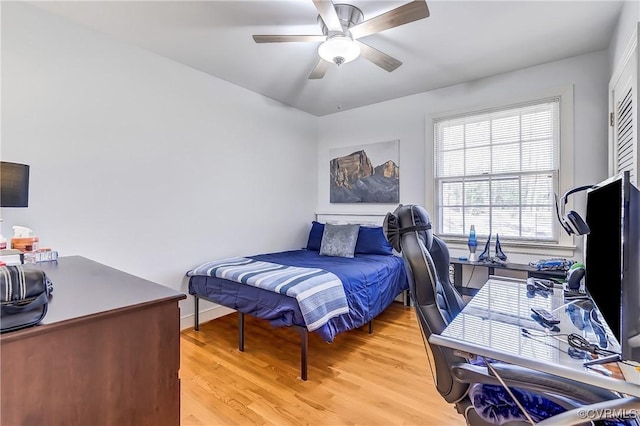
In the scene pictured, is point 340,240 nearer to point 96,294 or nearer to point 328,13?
point 328,13

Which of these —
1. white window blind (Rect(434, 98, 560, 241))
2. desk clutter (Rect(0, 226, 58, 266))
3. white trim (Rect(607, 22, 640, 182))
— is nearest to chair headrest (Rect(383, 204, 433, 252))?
white trim (Rect(607, 22, 640, 182))

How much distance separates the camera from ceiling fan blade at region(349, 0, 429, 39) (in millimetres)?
1732

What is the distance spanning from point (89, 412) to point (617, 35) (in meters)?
3.76

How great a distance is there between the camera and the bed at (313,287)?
7.15 feet

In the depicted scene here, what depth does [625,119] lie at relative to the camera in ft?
6.64

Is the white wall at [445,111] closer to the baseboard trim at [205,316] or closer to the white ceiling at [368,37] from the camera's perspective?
the white ceiling at [368,37]

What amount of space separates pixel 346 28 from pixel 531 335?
7.12 feet

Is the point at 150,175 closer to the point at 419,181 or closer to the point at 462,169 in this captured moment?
the point at 419,181

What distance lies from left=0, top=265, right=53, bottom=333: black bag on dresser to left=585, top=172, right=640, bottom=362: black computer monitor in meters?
1.48

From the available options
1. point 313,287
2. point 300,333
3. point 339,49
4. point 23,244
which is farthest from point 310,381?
point 339,49

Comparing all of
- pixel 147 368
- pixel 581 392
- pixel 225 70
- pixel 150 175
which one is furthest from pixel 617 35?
pixel 150 175

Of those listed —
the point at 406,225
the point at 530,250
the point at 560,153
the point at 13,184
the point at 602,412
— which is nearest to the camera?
the point at 602,412

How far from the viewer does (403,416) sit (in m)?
1.71

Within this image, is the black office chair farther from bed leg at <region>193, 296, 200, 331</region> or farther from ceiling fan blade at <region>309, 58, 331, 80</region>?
bed leg at <region>193, 296, 200, 331</region>
